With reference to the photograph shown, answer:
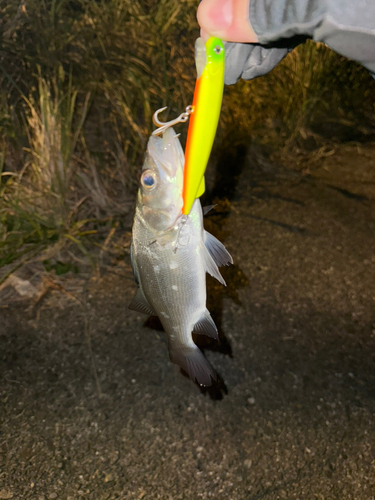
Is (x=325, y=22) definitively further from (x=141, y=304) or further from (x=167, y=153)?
(x=141, y=304)

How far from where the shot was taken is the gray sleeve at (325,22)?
967mm

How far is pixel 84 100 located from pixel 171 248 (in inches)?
121

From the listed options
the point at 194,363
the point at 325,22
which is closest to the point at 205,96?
the point at 325,22

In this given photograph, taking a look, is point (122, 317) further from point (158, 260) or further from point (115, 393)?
point (158, 260)

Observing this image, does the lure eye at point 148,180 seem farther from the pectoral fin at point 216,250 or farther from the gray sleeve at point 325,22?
the gray sleeve at point 325,22

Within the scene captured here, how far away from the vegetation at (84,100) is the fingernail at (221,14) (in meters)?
2.48

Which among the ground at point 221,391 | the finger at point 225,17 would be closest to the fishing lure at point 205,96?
the finger at point 225,17

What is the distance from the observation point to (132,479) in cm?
208

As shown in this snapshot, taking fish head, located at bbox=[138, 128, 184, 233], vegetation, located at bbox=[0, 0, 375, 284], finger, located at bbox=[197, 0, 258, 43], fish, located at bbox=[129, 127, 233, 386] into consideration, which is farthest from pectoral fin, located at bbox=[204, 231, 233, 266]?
vegetation, located at bbox=[0, 0, 375, 284]

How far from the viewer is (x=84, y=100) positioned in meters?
3.99

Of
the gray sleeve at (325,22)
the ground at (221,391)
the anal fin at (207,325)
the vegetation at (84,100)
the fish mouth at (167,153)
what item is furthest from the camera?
the vegetation at (84,100)

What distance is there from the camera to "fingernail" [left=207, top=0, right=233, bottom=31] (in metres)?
1.06

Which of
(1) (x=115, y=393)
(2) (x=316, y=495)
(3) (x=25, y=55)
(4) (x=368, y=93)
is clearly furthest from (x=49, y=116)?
(4) (x=368, y=93)

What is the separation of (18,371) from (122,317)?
0.69m
